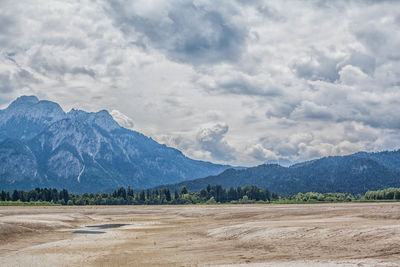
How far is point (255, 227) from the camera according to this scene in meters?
44.2

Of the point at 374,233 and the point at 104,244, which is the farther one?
the point at 104,244

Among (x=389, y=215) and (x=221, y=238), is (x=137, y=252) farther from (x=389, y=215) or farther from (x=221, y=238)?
(x=389, y=215)

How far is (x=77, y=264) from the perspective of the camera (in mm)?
30125

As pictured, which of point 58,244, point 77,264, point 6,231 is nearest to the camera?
point 77,264

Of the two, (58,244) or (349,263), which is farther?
(58,244)

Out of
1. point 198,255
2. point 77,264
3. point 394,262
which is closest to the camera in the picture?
point 394,262

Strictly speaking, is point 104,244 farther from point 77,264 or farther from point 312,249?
point 312,249

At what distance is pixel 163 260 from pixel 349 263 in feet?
45.9

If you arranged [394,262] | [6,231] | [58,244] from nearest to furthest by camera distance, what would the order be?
[394,262], [58,244], [6,231]

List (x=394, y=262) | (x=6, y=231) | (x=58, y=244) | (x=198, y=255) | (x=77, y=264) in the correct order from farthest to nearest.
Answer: (x=6, y=231) < (x=58, y=244) < (x=198, y=255) < (x=77, y=264) < (x=394, y=262)

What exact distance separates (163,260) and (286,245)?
10.5m

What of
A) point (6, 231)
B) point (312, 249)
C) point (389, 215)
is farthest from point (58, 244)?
point (389, 215)

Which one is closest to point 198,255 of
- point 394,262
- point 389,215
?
point 394,262

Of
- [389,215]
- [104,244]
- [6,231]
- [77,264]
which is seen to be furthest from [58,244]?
[389,215]
